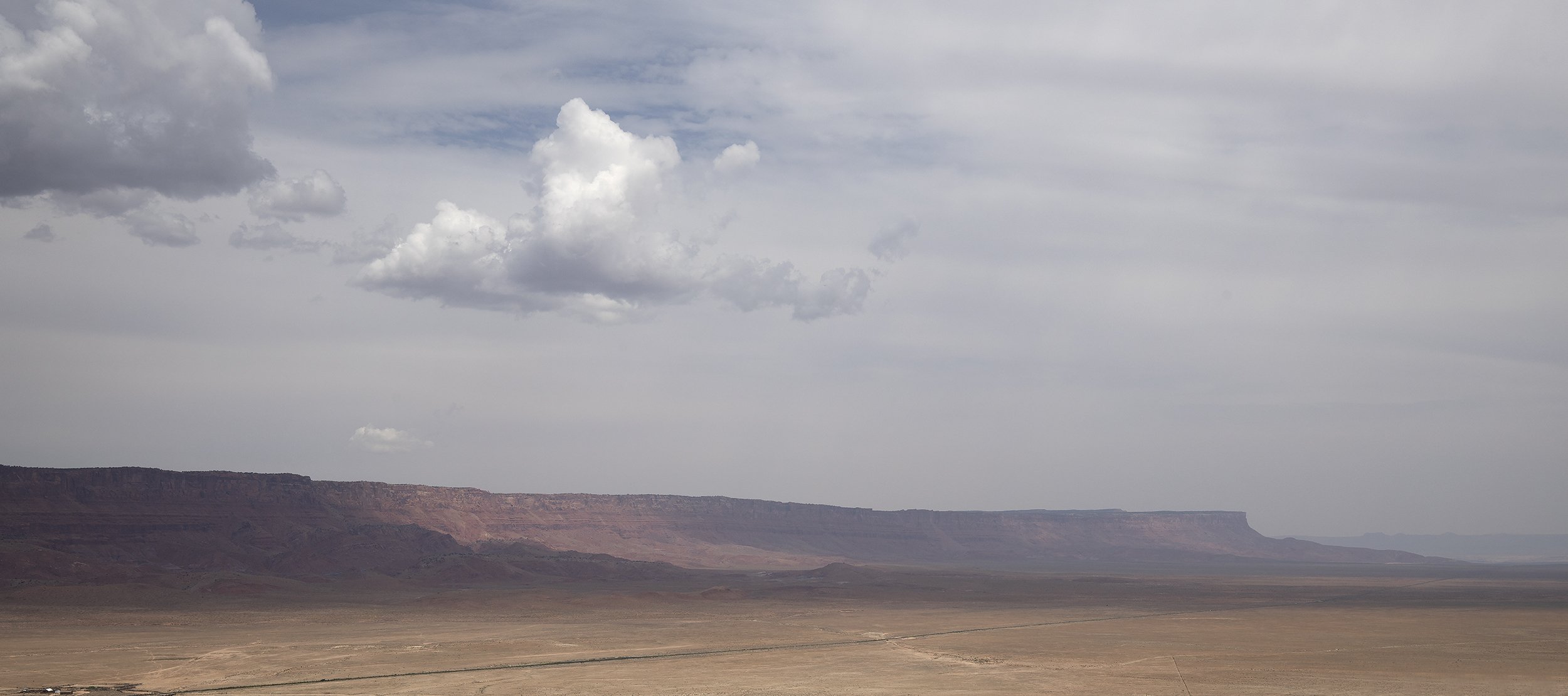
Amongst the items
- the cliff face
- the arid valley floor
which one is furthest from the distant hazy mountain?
the arid valley floor

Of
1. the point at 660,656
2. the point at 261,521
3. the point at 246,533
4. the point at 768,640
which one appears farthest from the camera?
the point at 261,521

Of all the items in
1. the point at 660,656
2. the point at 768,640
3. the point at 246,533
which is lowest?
the point at 660,656

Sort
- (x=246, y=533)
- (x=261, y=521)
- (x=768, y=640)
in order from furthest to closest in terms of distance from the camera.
A: (x=261, y=521) → (x=246, y=533) → (x=768, y=640)

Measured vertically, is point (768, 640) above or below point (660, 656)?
above

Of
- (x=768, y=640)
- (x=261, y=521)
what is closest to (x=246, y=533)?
(x=261, y=521)

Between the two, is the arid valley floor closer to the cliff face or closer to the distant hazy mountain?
the distant hazy mountain

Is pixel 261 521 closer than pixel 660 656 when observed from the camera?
No

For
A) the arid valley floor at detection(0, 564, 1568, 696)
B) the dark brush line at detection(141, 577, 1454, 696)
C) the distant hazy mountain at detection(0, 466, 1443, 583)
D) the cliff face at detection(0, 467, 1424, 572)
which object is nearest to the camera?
the dark brush line at detection(141, 577, 1454, 696)

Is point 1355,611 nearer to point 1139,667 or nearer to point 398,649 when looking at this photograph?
point 1139,667

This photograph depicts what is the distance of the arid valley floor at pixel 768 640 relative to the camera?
120 feet

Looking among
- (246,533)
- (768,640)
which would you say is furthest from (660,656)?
(246,533)

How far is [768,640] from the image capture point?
50.2m

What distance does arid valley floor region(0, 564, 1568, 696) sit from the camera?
36.4 meters

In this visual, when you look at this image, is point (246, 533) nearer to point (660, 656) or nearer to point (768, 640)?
point (768, 640)
